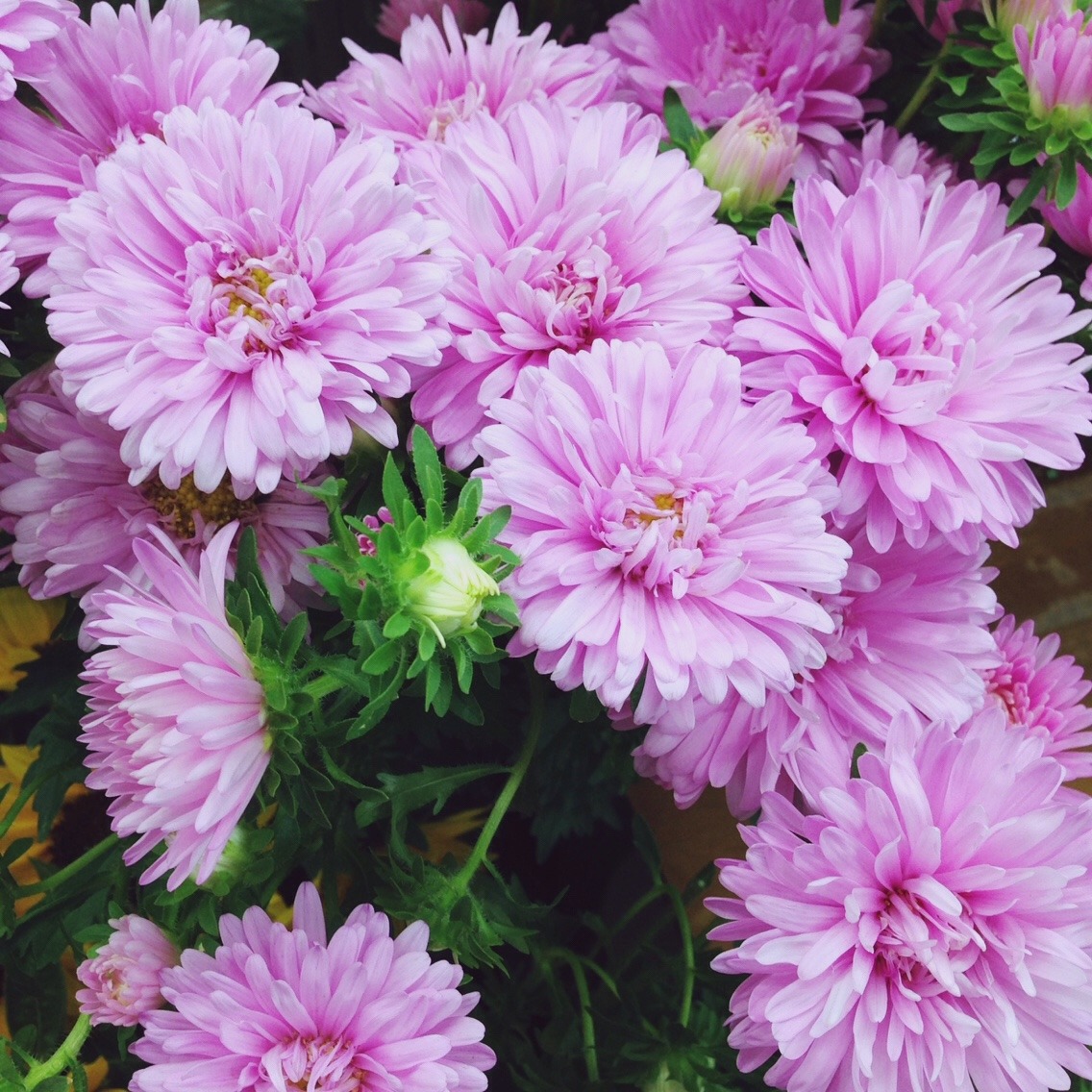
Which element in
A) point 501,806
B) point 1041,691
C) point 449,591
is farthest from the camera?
point 1041,691

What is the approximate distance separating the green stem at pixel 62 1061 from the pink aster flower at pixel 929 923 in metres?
0.26

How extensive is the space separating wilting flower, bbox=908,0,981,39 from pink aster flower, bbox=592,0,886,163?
0.03m

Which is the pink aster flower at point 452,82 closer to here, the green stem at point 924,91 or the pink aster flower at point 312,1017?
the green stem at point 924,91

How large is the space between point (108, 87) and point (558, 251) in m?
0.20

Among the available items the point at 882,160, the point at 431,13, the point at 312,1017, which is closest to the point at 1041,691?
the point at 882,160

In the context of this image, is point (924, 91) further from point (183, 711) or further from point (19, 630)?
point (19, 630)

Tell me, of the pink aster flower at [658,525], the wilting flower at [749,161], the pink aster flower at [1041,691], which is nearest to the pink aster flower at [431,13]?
the wilting flower at [749,161]

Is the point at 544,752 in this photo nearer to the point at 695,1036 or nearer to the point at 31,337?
the point at 695,1036

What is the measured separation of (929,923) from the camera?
1.34 feet

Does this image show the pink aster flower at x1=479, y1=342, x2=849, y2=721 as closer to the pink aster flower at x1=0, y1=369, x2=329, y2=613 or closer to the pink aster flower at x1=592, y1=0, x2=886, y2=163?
the pink aster flower at x1=0, y1=369, x2=329, y2=613

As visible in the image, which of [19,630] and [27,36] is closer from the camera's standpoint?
[27,36]

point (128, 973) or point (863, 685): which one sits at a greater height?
point (863, 685)

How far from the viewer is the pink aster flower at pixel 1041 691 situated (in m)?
0.53

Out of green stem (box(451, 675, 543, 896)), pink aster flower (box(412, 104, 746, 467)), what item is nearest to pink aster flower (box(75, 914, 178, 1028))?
green stem (box(451, 675, 543, 896))
